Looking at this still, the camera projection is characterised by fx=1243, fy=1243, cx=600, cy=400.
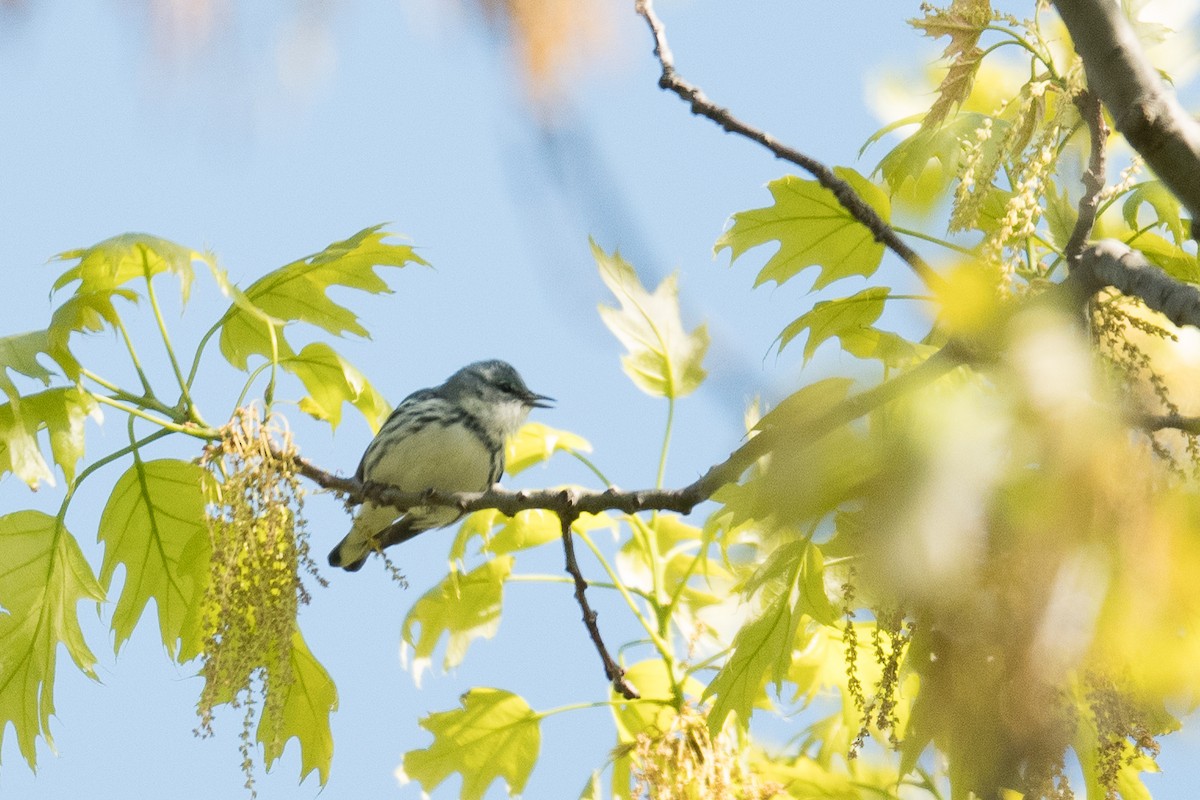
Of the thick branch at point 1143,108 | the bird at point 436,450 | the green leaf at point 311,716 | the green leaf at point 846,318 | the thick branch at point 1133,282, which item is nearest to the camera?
the thick branch at point 1143,108

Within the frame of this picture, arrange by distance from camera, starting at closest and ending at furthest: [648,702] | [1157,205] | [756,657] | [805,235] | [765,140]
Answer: [765,140] < [1157,205] < [756,657] < [805,235] < [648,702]

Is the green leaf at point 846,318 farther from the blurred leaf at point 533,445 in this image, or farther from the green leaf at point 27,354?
the green leaf at point 27,354

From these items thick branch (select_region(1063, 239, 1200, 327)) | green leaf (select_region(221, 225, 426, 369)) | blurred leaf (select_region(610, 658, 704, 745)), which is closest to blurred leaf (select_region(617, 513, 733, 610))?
blurred leaf (select_region(610, 658, 704, 745))

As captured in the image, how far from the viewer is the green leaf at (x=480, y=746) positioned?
266cm

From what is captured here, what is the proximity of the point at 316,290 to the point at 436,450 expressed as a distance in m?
1.45

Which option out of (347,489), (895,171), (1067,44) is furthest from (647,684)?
(1067,44)

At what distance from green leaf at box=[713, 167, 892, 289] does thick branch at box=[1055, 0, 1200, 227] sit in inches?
44.8

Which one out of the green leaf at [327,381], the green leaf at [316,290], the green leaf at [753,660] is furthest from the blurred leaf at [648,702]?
the green leaf at [316,290]

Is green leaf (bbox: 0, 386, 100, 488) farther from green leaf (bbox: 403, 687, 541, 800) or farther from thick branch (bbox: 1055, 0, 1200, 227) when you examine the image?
thick branch (bbox: 1055, 0, 1200, 227)

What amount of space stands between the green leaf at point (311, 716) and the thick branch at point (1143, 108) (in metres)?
1.87

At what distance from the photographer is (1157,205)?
192cm

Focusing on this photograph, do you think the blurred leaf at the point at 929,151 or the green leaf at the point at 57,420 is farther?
the green leaf at the point at 57,420

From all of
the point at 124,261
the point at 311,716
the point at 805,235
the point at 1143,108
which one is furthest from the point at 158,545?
the point at 1143,108

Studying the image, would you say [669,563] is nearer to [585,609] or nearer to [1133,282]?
[585,609]
